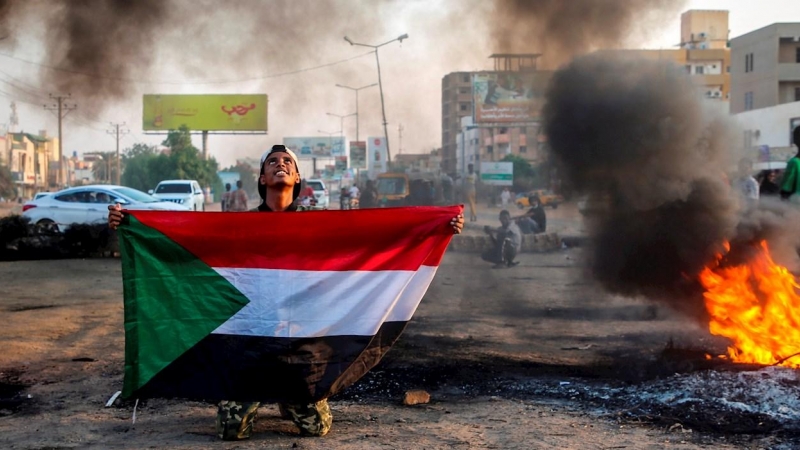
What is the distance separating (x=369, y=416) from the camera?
5.30m

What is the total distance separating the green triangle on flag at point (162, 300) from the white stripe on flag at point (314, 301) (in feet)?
0.27

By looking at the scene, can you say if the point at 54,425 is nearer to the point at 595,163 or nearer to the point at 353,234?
the point at 353,234

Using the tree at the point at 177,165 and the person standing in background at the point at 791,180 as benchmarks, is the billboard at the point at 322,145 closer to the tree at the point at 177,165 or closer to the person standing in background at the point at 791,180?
the tree at the point at 177,165

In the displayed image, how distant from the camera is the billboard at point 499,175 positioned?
45062 mm

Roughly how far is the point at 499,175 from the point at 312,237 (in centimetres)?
4124

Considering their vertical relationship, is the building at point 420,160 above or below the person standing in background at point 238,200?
above

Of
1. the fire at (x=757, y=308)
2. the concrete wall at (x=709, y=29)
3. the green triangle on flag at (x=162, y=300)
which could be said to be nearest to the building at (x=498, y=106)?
the fire at (x=757, y=308)

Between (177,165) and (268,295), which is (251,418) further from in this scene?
(177,165)

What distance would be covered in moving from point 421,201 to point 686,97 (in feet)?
78.8

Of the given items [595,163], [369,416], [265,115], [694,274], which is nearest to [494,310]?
[595,163]

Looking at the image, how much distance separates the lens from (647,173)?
7379 mm

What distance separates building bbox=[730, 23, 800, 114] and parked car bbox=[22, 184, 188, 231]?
40.6 m

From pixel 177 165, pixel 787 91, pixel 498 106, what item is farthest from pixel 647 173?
pixel 177 165

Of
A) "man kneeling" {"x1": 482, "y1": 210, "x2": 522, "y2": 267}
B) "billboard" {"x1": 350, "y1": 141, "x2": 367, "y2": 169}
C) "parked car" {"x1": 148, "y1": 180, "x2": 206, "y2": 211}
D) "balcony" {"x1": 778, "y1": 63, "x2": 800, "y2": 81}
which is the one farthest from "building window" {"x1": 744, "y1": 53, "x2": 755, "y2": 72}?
"man kneeling" {"x1": 482, "y1": 210, "x2": 522, "y2": 267}
